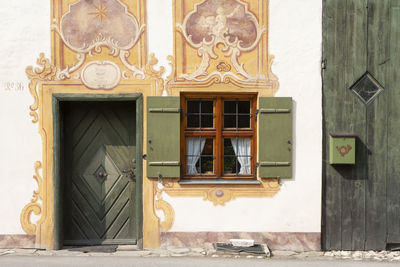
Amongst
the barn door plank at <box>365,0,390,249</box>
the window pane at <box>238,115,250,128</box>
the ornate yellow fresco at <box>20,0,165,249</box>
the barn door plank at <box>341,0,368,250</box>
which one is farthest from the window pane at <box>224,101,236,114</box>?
the barn door plank at <box>365,0,390,249</box>

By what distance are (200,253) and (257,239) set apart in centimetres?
81

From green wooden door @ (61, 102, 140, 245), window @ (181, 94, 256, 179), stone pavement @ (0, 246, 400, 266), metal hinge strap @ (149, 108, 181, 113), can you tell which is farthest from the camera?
green wooden door @ (61, 102, 140, 245)

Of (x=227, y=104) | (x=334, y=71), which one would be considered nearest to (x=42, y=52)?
(x=227, y=104)

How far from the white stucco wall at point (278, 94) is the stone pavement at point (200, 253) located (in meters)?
0.30

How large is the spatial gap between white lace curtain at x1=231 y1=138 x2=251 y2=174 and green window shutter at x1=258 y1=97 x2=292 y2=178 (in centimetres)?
24

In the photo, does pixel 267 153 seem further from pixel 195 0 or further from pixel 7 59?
pixel 7 59

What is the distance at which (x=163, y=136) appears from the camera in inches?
227

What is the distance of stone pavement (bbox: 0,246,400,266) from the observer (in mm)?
5527

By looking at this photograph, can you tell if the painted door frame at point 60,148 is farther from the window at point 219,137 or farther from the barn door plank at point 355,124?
the barn door plank at point 355,124

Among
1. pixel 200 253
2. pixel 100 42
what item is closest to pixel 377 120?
pixel 200 253

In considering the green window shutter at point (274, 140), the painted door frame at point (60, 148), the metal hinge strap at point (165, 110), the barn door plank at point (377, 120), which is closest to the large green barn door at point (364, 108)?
the barn door plank at point (377, 120)

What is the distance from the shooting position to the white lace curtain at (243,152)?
235 inches

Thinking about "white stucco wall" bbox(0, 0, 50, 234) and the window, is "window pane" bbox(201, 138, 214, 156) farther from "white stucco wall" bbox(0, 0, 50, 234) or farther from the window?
"white stucco wall" bbox(0, 0, 50, 234)

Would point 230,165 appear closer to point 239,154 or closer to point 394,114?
point 239,154
